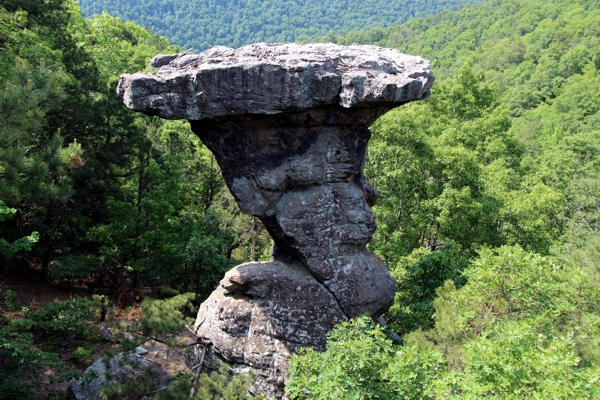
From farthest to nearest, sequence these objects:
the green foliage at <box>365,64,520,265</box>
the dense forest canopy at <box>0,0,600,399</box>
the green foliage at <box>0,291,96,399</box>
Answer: the green foliage at <box>365,64,520,265</box> → the green foliage at <box>0,291,96,399</box> → the dense forest canopy at <box>0,0,600,399</box>

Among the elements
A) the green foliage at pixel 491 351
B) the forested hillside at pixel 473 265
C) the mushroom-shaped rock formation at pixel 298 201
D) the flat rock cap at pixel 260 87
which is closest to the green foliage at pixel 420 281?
the forested hillside at pixel 473 265

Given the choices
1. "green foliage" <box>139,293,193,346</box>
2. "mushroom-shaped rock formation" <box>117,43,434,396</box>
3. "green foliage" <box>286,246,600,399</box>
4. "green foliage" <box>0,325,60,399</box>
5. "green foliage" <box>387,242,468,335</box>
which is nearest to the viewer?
"green foliage" <box>286,246,600,399</box>

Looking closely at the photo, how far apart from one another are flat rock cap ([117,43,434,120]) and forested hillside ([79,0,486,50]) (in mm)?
104931

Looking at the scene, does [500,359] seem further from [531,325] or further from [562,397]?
[531,325]

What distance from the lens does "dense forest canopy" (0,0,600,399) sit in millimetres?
7910

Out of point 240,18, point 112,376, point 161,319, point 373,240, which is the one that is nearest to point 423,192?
point 373,240

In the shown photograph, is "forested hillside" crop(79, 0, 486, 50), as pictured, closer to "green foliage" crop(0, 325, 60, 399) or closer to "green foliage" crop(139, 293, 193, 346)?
"green foliage" crop(139, 293, 193, 346)

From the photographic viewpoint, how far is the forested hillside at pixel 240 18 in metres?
125

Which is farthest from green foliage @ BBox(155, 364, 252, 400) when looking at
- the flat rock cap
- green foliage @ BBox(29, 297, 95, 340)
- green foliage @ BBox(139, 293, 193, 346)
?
the flat rock cap

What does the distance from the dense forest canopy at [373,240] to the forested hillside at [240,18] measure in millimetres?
94467

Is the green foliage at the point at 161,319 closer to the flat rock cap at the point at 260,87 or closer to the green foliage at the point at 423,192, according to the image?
the flat rock cap at the point at 260,87

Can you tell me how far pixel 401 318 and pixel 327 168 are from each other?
5865 millimetres

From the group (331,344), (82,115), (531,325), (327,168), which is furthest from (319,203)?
(82,115)

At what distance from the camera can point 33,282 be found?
18328 millimetres
